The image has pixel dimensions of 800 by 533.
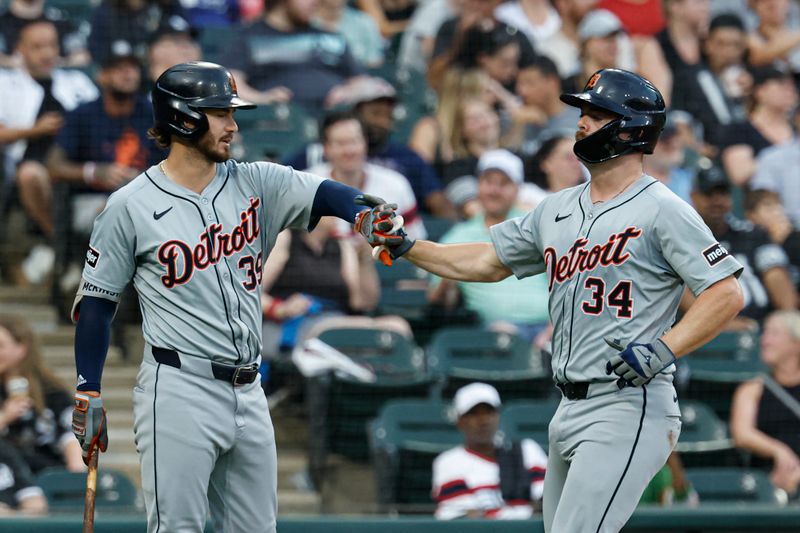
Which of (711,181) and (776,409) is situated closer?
(776,409)

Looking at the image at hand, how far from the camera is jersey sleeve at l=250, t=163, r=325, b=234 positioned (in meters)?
3.93

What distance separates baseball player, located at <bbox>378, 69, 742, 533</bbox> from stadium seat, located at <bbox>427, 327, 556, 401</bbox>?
8.85 ft

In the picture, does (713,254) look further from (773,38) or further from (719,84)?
(773,38)

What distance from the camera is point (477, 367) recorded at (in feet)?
21.6

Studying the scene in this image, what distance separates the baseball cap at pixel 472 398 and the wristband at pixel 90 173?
2201mm

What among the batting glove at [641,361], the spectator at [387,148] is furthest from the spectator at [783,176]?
the batting glove at [641,361]

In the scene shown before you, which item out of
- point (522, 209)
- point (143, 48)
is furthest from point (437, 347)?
point (143, 48)

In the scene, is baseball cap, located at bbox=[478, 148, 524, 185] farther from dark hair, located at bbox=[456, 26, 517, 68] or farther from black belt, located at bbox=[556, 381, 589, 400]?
black belt, located at bbox=[556, 381, 589, 400]

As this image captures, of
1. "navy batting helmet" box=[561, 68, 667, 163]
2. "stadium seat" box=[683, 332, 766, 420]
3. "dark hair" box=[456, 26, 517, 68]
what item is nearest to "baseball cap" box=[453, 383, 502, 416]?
"stadium seat" box=[683, 332, 766, 420]

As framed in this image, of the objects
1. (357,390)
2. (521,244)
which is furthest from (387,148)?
(521,244)

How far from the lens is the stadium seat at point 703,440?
21.4 feet

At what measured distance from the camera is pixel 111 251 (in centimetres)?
373

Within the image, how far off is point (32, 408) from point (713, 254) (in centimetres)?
350

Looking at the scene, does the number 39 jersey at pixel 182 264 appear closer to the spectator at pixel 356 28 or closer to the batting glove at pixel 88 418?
the batting glove at pixel 88 418
